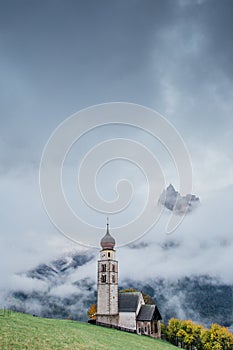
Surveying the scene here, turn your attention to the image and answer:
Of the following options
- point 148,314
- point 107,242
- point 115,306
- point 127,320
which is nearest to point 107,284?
point 115,306

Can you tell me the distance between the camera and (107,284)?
182ft

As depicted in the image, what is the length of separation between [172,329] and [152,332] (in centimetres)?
508

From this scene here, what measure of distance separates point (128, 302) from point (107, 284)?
5.30m

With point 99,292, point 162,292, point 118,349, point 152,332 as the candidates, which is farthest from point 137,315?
point 162,292

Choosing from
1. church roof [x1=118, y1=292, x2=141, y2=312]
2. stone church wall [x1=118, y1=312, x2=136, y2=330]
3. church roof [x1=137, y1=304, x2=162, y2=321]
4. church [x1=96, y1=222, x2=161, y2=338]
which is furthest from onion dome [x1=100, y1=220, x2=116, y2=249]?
church roof [x1=137, y1=304, x2=162, y2=321]

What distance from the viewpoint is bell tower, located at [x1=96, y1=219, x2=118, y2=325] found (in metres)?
53.5

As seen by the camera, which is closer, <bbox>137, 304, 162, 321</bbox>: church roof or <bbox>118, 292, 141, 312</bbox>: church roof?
<bbox>137, 304, 162, 321</bbox>: church roof

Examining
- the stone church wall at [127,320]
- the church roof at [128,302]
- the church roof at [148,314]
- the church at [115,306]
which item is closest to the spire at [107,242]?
the church at [115,306]

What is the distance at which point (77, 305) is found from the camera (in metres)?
99.4

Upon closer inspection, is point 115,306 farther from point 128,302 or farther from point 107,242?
point 107,242

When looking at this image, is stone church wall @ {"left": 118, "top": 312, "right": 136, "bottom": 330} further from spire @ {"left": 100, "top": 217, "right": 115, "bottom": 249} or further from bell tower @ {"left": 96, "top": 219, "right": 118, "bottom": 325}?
spire @ {"left": 100, "top": 217, "right": 115, "bottom": 249}

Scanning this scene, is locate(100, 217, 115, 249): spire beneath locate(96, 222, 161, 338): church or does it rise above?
above

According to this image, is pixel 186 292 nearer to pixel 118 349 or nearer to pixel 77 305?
pixel 77 305

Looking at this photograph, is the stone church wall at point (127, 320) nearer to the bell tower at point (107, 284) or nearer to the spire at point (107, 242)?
the bell tower at point (107, 284)
